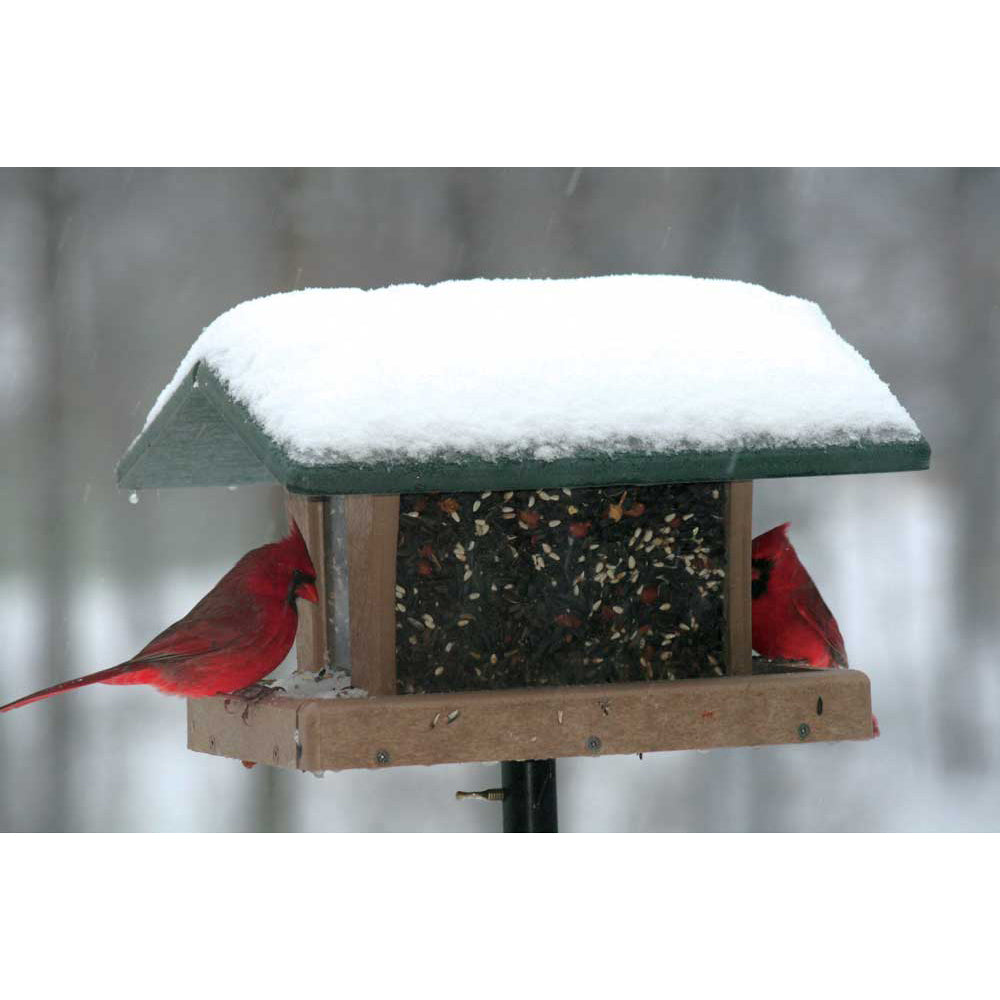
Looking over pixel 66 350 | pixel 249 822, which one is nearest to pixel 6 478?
pixel 66 350

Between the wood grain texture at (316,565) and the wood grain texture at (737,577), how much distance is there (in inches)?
37.8

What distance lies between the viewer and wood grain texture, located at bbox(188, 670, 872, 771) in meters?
2.85

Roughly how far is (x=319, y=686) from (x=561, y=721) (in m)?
0.60

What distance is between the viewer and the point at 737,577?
326cm

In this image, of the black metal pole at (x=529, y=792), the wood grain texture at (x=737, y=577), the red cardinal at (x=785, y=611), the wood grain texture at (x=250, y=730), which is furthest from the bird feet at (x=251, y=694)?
the red cardinal at (x=785, y=611)

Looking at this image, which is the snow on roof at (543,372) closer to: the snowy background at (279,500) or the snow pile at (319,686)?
the snow pile at (319,686)

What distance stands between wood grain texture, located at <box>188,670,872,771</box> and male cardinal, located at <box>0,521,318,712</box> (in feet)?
0.50

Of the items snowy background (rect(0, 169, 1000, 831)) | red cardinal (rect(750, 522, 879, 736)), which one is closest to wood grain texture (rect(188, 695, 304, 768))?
red cardinal (rect(750, 522, 879, 736))

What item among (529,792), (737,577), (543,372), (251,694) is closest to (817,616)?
(737,577)

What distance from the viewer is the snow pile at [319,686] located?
3.09m

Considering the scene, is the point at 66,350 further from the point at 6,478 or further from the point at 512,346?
the point at 512,346

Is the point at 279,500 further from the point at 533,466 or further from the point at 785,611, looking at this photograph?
the point at 533,466

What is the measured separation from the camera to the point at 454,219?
6.66m

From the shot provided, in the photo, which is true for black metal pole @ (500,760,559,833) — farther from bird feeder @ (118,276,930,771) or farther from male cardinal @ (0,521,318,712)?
male cardinal @ (0,521,318,712)
